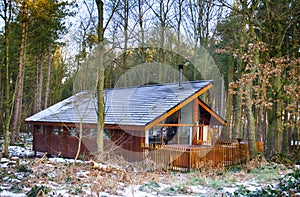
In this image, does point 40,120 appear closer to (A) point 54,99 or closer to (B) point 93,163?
(B) point 93,163

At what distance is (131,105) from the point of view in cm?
1269

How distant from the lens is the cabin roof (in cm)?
1118

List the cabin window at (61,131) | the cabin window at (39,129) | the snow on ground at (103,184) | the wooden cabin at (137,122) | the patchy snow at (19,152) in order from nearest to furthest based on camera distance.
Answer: the snow on ground at (103,184) < the wooden cabin at (137,122) < the patchy snow at (19,152) < the cabin window at (61,131) < the cabin window at (39,129)

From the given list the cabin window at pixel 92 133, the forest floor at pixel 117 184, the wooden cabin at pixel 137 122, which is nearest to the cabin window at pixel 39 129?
the wooden cabin at pixel 137 122

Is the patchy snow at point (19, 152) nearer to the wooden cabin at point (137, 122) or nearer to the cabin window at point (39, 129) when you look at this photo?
the wooden cabin at point (137, 122)

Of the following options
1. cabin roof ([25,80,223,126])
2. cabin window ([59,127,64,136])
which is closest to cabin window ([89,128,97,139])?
cabin roof ([25,80,223,126])

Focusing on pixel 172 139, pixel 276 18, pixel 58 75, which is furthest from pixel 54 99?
pixel 276 18

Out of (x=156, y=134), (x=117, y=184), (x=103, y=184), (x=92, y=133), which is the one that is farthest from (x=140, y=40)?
(x=103, y=184)

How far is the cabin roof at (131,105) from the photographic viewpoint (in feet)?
36.7

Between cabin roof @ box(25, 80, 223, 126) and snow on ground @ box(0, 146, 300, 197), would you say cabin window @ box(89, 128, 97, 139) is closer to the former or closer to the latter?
cabin roof @ box(25, 80, 223, 126)

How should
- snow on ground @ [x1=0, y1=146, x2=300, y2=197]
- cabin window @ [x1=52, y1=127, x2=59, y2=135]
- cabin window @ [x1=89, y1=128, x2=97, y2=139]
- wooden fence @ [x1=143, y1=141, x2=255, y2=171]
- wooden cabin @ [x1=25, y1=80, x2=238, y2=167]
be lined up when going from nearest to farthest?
snow on ground @ [x1=0, y1=146, x2=300, y2=197] → wooden fence @ [x1=143, y1=141, x2=255, y2=171] → wooden cabin @ [x1=25, y1=80, x2=238, y2=167] → cabin window @ [x1=89, y1=128, x2=97, y2=139] → cabin window @ [x1=52, y1=127, x2=59, y2=135]

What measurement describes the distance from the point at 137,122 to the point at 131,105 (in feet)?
7.20

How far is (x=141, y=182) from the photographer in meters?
7.25

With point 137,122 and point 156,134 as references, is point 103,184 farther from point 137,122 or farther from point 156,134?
point 156,134
